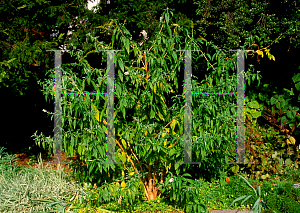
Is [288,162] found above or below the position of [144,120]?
below

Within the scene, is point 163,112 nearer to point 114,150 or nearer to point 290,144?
point 114,150

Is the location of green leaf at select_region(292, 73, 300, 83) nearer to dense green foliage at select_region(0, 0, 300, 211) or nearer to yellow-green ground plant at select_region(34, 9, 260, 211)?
dense green foliage at select_region(0, 0, 300, 211)

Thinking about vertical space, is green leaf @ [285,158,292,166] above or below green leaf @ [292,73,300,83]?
below

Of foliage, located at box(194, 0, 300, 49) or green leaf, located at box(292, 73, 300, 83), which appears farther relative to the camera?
green leaf, located at box(292, 73, 300, 83)

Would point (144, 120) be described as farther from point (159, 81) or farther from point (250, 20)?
point (250, 20)

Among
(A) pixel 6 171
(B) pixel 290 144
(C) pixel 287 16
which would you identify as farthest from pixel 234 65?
(A) pixel 6 171

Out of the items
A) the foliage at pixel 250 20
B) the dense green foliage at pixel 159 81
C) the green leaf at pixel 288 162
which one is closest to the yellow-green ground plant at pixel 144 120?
the dense green foliage at pixel 159 81

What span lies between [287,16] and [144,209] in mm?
3223

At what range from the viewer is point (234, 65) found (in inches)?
126

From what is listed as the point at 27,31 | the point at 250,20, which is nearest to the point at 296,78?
the point at 250,20

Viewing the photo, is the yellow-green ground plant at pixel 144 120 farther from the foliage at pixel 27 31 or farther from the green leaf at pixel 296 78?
the green leaf at pixel 296 78

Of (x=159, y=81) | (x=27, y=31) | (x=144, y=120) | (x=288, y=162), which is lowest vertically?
(x=288, y=162)

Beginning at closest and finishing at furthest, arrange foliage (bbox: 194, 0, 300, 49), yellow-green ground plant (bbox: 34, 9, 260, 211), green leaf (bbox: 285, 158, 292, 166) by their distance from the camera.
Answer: yellow-green ground plant (bbox: 34, 9, 260, 211), foliage (bbox: 194, 0, 300, 49), green leaf (bbox: 285, 158, 292, 166)

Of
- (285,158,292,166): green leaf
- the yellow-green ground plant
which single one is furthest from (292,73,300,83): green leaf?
the yellow-green ground plant
